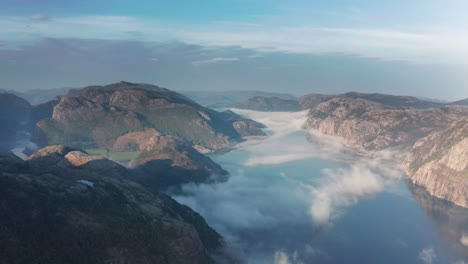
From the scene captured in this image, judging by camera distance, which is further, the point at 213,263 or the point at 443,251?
the point at 443,251

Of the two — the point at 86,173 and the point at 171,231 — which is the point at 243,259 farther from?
the point at 86,173

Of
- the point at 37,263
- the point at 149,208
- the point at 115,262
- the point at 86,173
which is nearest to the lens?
the point at 37,263

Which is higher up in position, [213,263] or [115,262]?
[115,262]

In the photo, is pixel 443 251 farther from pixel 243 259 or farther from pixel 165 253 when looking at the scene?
pixel 165 253

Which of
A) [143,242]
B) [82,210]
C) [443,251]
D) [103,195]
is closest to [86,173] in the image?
[103,195]

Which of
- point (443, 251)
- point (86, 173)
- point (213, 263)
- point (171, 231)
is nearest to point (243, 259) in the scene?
point (213, 263)

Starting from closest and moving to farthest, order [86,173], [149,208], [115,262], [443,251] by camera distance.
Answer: [115,262] < [149,208] < [86,173] < [443,251]

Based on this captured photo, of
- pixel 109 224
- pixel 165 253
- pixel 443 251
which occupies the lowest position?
pixel 443 251
